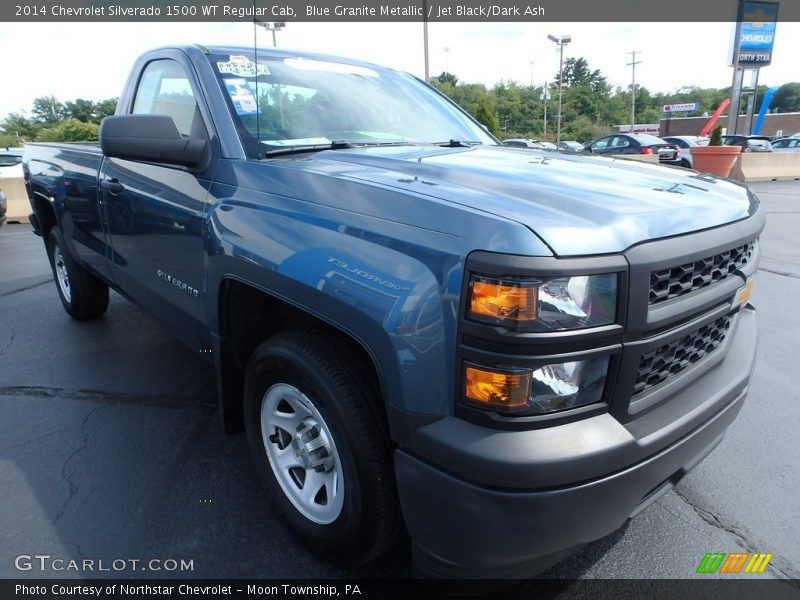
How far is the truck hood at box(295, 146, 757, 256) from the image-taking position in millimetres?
1463

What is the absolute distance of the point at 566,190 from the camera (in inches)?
68.9

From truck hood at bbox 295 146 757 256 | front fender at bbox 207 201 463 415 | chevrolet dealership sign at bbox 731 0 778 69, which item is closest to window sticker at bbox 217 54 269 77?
truck hood at bbox 295 146 757 256

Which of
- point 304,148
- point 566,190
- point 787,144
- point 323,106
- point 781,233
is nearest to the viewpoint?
point 566,190

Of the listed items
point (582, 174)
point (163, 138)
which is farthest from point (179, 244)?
point (582, 174)

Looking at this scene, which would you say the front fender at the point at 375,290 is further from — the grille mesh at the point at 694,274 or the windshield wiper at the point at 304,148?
the grille mesh at the point at 694,274

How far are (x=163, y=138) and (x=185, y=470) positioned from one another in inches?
61.3

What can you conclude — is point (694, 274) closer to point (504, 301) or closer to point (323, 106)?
point (504, 301)

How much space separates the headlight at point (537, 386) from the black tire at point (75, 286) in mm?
4044

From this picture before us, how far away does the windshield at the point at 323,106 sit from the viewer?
8.03ft

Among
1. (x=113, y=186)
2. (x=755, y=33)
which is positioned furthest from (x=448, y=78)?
(x=113, y=186)

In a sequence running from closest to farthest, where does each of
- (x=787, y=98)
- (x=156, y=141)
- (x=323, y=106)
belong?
(x=156, y=141), (x=323, y=106), (x=787, y=98)

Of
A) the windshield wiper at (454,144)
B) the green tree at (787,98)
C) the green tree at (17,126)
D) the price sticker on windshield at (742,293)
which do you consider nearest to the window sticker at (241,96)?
the windshield wiper at (454,144)

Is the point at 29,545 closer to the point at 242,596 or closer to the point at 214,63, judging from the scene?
the point at 242,596

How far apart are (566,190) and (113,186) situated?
2656mm
